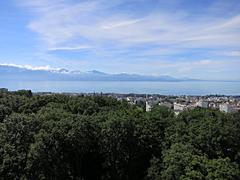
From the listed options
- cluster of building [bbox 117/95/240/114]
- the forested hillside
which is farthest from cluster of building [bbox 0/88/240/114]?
the forested hillside

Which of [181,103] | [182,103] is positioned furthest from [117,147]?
A: [182,103]

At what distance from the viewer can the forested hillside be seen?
22125mm

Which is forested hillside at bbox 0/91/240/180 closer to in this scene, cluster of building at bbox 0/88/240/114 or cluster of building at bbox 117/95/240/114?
cluster of building at bbox 0/88/240/114

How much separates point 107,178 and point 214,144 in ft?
23.6

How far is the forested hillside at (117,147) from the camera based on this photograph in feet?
72.6

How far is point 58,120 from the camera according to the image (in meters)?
26.5

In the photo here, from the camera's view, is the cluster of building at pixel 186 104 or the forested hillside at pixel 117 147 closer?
the forested hillside at pixel 117 147

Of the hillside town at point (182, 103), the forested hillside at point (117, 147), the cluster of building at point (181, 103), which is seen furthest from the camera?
the hillside town at point (182, 103)

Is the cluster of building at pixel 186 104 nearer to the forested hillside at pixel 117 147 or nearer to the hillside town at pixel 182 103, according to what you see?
the hillside town at pixel 182 103

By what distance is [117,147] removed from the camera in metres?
25.9

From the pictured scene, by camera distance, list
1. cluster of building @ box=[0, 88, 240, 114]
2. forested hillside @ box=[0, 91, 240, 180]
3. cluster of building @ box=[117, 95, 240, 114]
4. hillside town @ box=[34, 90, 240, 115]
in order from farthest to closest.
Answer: cluster of building @ box=[117, 95, 240, 114] < hillside town @ box=[34, 90, 240, 115] < cluster of building @ box=[0, 88, 240, 114] < forested hillside @ box=[0, 91, 240, 180]

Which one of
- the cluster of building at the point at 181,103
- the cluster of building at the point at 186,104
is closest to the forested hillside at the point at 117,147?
the cluster of building at the point at 181,103

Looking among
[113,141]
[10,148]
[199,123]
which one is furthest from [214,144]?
[10,148]

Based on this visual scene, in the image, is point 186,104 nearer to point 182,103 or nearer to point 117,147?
point 182,103
